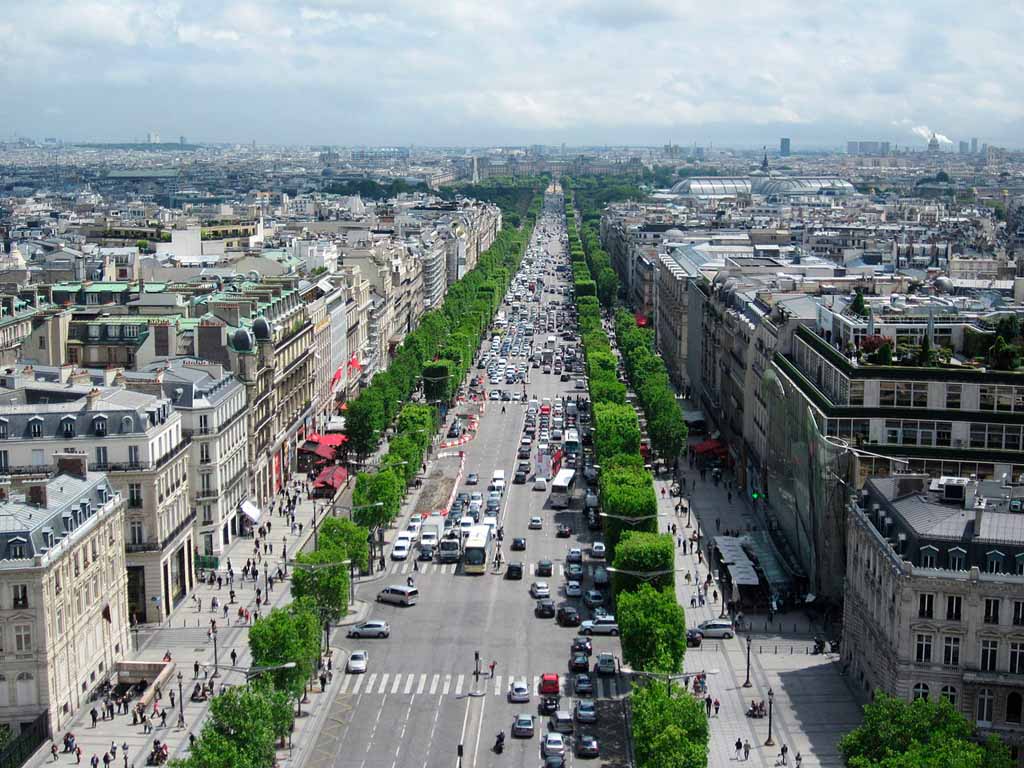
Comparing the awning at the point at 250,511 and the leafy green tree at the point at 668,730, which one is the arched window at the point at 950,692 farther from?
the awning at the point at 250,511

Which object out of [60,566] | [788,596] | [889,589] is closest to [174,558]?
[60,566]

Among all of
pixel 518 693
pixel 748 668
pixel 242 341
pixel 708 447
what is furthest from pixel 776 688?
pixel 708 447

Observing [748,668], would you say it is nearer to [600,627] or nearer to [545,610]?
[600,627]

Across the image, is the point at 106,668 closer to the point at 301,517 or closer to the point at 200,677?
the point at 200,677

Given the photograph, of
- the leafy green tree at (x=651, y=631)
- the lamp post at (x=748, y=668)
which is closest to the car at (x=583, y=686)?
the leafy green tree at (x=651, y=631)

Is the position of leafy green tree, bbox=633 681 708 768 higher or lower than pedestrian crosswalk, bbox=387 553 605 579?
higher

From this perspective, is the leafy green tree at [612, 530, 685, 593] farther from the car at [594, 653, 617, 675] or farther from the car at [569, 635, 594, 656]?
the car at [594, 653, 617, 675]

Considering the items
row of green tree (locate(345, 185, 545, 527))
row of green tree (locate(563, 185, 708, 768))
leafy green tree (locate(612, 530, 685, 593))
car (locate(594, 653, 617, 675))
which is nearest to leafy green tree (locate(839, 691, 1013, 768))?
row of green tree (locate(563, 185, 708, 768))
